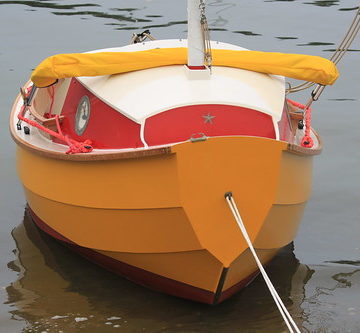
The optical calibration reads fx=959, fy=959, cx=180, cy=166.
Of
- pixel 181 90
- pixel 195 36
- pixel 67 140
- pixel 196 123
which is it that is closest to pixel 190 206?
pixel 196 123

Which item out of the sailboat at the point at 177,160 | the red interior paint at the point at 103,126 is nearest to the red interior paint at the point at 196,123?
the sailboat at the point at 177,160

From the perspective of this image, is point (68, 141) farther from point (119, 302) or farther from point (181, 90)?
point (119, 302)

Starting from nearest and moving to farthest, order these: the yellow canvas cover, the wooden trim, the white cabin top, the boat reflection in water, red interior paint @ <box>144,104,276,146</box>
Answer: the wooden trim → red interior paint @ <box>144,104,276,146</box> → the white cabin top → the boat reflection in water → the yellow canvas cover

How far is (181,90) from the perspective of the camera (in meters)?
7.53

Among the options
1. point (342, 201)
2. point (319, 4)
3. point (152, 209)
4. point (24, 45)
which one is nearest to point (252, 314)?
point (152, 209)

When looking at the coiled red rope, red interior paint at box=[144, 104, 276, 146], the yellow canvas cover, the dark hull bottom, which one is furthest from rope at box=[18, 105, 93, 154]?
the dark hull bottom

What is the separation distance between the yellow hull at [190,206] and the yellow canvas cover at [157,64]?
71cm

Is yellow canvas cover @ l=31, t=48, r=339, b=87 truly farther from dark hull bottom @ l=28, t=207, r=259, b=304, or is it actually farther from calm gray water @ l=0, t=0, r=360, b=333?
calm gray water @ l=0, t=0, r=360, b=333

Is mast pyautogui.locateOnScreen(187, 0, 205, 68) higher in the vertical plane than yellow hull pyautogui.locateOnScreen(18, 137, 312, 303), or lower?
higher

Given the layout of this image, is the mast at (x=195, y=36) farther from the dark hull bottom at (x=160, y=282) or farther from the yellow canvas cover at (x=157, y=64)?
the dark hull bottom at (x=160, y=282)

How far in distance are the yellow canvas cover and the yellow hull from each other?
2.33ft

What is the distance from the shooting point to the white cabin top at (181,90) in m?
7.43

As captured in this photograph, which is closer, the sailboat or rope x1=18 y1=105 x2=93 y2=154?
the sailboat

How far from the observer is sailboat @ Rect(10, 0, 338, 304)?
6984 mm
